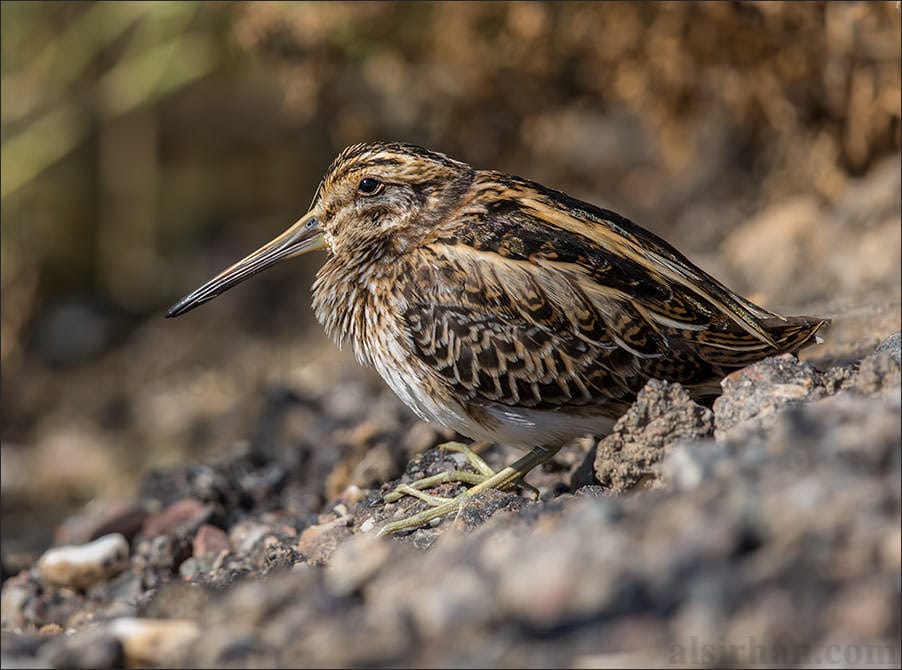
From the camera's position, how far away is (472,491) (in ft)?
11.9

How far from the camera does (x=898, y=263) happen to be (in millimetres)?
5543

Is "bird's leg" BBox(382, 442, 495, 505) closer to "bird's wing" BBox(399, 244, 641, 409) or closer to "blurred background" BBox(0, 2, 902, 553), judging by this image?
"bird's wing" BBox(399, 244, 641, 409)

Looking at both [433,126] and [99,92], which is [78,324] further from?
[433,126]

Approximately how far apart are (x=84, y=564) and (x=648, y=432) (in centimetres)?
208

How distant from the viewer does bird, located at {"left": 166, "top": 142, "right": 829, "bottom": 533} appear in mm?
3633

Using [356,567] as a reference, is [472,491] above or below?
above

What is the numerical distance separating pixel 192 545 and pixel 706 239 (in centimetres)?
408

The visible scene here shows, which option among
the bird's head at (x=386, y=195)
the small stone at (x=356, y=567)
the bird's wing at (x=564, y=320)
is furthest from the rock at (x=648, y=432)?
the small stone at (x=356, y=567)

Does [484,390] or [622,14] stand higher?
[622,14]

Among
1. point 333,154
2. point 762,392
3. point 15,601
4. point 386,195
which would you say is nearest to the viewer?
point 762,392

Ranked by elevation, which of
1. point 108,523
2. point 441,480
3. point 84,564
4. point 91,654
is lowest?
→ point 91,654

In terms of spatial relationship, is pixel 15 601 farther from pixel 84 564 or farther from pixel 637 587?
pixel 637 587

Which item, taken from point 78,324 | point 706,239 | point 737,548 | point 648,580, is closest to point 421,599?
point 648,580

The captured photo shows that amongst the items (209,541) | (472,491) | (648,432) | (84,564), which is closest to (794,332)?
(648,432)
